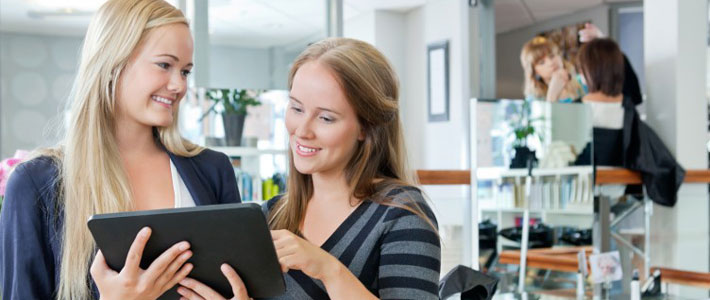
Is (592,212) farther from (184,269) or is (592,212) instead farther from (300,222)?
(184,269)

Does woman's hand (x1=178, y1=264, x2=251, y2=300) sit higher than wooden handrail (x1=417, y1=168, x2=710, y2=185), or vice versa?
woman's hand (x1=178, y1=264, x2=251, y2=300)

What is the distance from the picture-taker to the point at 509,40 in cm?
905

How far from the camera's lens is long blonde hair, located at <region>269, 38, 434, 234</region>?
1.31 metres

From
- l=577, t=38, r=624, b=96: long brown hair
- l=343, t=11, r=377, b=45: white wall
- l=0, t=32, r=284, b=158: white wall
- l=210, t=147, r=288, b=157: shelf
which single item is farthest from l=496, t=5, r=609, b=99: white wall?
l=210, t=147, r=288, b=157: shelf

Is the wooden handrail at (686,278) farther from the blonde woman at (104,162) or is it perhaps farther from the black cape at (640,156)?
Result: the blonde woman at (104,162)

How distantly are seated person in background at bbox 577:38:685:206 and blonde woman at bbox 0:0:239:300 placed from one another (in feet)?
9.82

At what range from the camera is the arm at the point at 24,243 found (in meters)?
1.28

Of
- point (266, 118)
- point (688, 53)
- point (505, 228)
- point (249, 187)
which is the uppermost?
point (688, 53)

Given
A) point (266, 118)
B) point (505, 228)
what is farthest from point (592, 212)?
point (266, 118)

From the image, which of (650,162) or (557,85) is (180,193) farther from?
(557,85)

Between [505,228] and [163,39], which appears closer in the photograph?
[163,39]

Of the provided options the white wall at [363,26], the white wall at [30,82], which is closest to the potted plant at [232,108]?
the white wall at [30,82]

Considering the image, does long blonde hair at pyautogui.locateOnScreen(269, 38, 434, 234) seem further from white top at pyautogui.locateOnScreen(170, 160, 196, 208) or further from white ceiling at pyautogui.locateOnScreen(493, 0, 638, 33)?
white ceiling at pyautogui.locateOnScreen(493, 0, 638, 33)

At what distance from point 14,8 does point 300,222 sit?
364cm
